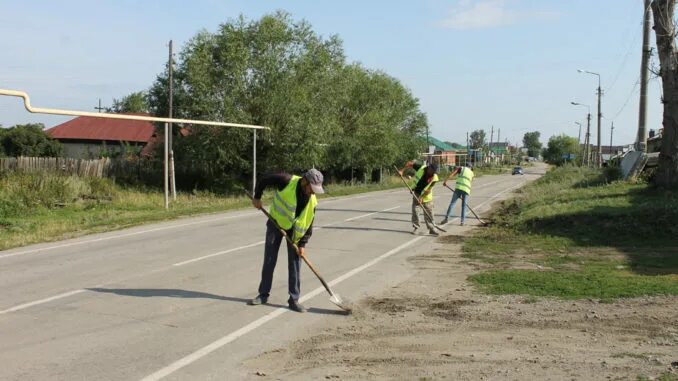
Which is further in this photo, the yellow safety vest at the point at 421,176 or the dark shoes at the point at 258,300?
the yellow safety vest at the point at 421,176

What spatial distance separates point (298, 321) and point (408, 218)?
12599 millimetres

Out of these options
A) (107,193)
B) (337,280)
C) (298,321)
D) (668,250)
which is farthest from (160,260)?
(107,193)

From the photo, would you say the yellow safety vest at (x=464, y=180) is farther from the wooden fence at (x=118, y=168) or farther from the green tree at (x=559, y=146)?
the green tree at (x=559, y=146)

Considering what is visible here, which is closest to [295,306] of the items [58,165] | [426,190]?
[426,190]

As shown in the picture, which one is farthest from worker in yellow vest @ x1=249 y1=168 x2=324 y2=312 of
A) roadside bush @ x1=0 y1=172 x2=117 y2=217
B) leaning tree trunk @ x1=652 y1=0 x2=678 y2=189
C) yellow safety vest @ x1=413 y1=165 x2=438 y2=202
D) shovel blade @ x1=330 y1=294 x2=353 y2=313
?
leaning tree trunk @ x1=652 y1=0 x2=678 y2=189

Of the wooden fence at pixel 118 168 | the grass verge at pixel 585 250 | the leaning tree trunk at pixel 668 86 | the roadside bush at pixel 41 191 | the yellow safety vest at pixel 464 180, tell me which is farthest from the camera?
the wooden fence at pixel 118 168

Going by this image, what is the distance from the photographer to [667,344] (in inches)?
219

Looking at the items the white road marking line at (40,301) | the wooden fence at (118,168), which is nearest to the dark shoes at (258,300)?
the white road marking line at (40,301)

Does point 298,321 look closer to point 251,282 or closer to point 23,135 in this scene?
point 251,282

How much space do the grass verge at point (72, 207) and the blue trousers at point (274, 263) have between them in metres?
8.08

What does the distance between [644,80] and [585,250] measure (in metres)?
17.5

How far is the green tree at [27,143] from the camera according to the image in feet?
158

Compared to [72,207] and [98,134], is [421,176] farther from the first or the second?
[98,134]

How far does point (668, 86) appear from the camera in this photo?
19.4 metres
